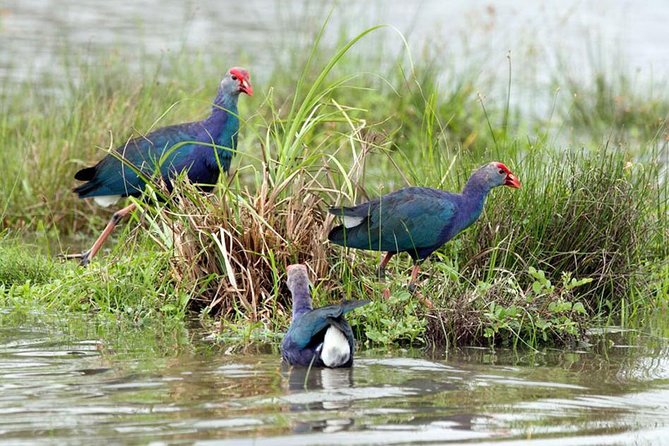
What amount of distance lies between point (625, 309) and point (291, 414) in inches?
107

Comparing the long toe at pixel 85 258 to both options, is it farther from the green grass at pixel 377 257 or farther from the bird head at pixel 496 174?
the bird head at pixel 496 174

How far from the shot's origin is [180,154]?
740 cm

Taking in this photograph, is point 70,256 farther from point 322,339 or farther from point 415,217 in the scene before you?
point 322,339

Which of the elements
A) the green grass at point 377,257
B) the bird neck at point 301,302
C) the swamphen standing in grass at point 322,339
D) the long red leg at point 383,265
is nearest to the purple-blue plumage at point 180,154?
the green grass at point 377,257

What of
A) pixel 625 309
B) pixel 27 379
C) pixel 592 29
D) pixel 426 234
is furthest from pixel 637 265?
pixel 592 29

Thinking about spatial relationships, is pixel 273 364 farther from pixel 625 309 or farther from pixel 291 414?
pixel 625 309

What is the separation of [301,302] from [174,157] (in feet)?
6.58

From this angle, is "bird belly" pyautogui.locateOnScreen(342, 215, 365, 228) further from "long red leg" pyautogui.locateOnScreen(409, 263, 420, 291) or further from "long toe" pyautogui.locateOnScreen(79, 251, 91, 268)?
"long toe" pyautogui.locateOnScreen(79, 251, 91, 268)

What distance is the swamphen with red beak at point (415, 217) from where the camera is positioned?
6.14m

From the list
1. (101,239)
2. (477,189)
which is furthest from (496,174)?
(101,239)

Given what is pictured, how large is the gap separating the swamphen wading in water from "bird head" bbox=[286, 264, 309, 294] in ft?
5.05

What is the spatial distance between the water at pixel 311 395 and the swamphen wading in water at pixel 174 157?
4.87 ft

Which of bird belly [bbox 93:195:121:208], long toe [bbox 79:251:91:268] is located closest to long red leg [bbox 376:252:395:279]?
long toe [bbox 79:251:91:268]

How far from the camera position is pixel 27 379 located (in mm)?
5059
